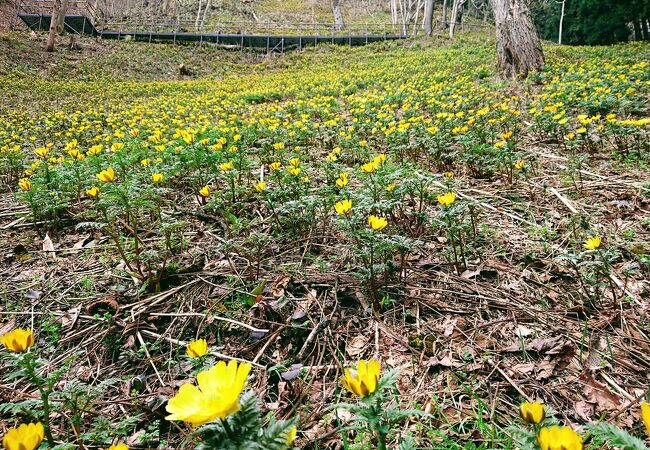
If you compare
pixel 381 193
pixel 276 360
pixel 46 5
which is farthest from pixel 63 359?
pixel 46 5

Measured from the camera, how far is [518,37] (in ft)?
27.2

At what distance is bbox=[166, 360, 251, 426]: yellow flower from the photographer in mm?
876

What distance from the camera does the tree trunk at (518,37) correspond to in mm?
8172

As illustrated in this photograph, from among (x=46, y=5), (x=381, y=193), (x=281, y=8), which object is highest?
(x=281, y=8)

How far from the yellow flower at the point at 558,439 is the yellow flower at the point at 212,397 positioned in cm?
76

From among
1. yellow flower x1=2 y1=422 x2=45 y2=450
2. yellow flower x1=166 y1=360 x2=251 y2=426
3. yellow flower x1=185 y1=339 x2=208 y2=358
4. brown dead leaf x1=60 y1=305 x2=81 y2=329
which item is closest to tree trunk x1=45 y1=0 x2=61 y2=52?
brown dead leaf x1=60 y1=305 x2=81 y2=329

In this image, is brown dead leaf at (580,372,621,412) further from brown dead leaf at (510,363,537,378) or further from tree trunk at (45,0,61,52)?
tree trunk at (45,0,61,52)

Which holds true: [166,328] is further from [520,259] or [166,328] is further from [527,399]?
[520,259]

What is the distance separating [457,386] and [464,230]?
1.32m

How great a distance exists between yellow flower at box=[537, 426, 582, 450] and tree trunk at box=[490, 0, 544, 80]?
8.85 metres

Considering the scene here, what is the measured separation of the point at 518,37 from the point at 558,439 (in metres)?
9.51

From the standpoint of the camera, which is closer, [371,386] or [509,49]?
[371,386]

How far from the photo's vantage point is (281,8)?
4759 cm

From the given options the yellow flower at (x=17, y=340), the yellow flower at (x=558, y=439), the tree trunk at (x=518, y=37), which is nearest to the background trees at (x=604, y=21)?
the tree trunk at (x=518, y=37)
